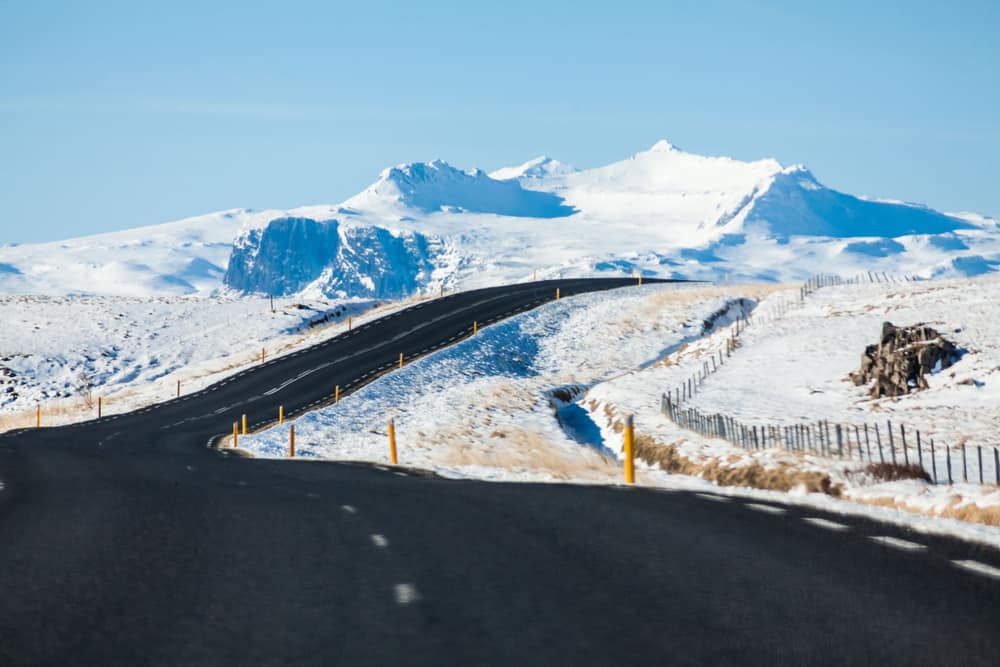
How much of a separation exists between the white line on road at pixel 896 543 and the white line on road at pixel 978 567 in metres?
0.65

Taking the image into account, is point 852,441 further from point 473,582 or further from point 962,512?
point 473,582

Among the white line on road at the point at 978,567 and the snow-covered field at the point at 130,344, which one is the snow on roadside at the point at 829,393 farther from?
the snow-covered field at the point at 130,344

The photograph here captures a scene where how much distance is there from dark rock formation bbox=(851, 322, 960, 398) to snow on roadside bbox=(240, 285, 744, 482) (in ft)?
37.7

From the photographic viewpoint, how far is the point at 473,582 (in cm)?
834

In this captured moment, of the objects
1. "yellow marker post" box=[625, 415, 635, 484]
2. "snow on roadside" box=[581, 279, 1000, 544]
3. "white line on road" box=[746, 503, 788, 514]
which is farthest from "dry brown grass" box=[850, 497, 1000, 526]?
"yellow marker post" box=[625, 415, 635, 484]

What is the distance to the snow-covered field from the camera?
71.4 metres

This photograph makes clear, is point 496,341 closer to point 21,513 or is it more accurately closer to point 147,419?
point 147,419

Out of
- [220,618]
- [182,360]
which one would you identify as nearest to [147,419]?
[182,360]

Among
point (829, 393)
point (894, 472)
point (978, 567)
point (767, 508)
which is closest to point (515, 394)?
point (829, 393)

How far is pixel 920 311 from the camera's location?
56.8 m

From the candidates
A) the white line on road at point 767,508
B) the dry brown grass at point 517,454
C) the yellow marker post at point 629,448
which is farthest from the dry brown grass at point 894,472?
the dry brown grass at point 517,454

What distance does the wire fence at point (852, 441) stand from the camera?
74.6 feet

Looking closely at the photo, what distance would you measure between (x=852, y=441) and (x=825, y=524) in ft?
72.7

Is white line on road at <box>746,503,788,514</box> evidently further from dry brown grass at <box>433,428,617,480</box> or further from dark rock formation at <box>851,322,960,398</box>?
dark rock formation at <box>851,322,960,398</box>
